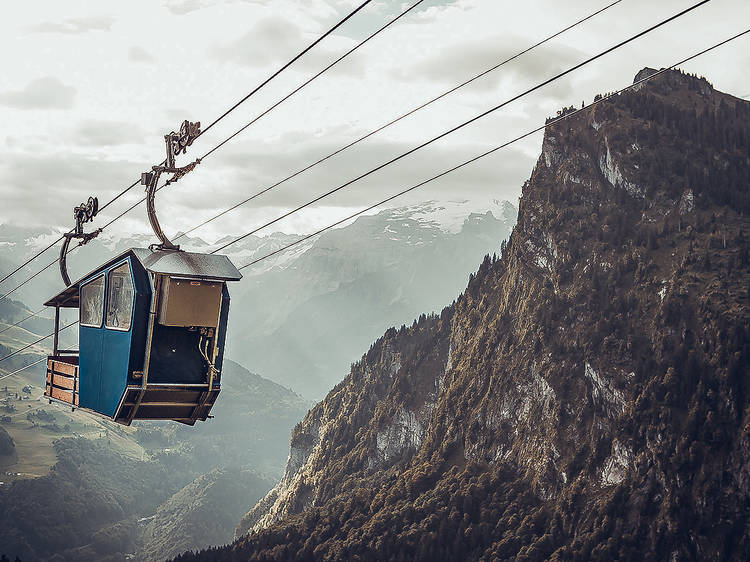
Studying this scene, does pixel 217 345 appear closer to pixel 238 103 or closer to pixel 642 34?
pixel 238 103

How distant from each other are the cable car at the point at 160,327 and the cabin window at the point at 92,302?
11 cm

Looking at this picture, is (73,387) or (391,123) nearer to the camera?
(391,123)

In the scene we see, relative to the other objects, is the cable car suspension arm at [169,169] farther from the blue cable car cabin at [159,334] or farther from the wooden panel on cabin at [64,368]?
the wooden panel on cabin at [64,368]

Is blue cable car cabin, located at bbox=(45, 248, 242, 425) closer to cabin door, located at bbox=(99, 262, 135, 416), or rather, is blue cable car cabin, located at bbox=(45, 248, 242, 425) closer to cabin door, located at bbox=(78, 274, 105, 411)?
cabin door, located at bbox=(99, 262, 135, 416)

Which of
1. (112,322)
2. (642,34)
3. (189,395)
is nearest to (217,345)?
(189,395)

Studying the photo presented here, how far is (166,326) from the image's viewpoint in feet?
139

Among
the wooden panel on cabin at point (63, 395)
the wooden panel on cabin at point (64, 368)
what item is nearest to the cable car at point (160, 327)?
the wooden panel on cabin at point (63, 395)

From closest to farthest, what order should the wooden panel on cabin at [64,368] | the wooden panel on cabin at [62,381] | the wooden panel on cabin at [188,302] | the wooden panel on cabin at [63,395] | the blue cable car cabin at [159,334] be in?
the wooden panel on cabin at [188,302] < the blue cable car cabin at [159,334] < the wooden panel on cabin at [63,395] < the wooden panel on cabin at [62,381] < the wooden panel on cabin at [64,368]

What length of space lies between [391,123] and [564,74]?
11506 mm

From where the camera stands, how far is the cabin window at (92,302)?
153 ft

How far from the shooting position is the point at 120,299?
44156 millimetres

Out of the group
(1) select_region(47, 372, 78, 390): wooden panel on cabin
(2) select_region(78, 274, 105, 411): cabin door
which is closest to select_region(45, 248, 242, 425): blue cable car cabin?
(2) select_region(78, 274, 105, 411): cabin door

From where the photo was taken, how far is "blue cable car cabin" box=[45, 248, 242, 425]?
41938 millimetres

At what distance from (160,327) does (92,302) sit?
24.2 feet
